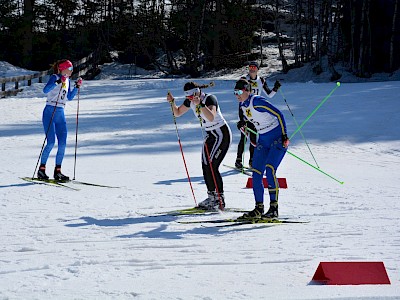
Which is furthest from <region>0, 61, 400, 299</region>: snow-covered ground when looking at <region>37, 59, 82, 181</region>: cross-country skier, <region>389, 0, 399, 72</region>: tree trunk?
<region>389, 0, 399, 72</region>: tree trunk

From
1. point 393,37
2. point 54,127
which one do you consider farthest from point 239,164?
point 393,37


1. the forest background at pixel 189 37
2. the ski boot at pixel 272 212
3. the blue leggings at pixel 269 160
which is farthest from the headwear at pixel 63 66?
the forest background at pixel 189 37

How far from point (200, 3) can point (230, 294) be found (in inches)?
1339

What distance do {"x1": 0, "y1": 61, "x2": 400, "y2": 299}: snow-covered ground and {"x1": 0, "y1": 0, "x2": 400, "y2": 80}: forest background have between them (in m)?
17.2

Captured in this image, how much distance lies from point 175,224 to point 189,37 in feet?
102

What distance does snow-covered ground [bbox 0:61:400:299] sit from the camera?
4938 millimetres

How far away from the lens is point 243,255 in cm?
582

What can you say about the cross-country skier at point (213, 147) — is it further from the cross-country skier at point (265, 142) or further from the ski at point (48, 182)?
the ski at point (48, 182)

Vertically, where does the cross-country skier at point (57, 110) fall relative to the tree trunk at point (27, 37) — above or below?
below

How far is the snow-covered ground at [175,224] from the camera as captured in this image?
494cm

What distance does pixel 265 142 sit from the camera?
24.3 ft

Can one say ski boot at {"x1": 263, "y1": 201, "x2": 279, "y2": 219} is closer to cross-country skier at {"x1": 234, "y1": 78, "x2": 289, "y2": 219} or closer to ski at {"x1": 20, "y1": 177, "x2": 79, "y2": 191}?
cross-country skier at {"x1": 234, "y1": 78, "x2": 289, "y2": 219}

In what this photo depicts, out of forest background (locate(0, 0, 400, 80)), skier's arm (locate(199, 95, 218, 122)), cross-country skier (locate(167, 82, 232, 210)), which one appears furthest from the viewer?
forest background (locate(0, 0, 400, 80))

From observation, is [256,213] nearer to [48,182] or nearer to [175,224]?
[175,224]
